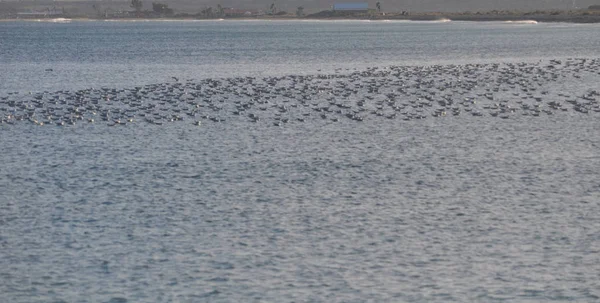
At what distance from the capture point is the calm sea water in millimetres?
17156

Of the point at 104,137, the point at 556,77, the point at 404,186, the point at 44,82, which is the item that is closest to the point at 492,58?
the point at 556,77

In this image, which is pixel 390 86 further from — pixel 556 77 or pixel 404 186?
pixel 404 186

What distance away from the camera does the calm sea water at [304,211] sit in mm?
17156

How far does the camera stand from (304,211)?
22359 millimetres

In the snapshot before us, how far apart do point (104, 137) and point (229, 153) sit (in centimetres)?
599

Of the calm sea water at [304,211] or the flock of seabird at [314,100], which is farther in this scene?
the flock of seabird at [314,100]

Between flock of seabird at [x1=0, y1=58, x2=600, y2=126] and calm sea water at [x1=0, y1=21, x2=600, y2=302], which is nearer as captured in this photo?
calm sea water at [x1=0, y1=21, x2=600, y2=302]

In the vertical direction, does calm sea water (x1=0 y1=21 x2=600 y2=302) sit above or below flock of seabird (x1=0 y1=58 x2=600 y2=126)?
above

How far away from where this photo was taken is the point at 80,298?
16422 mm

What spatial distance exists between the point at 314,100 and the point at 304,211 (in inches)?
921

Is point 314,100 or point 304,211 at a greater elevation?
point 304,211

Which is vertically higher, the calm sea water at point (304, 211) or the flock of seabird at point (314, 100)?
the calm sea water at point (304, 211)

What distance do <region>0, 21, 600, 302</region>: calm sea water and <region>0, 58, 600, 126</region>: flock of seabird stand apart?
2096 mm

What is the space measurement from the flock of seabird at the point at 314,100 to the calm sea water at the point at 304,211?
2.10 metres
